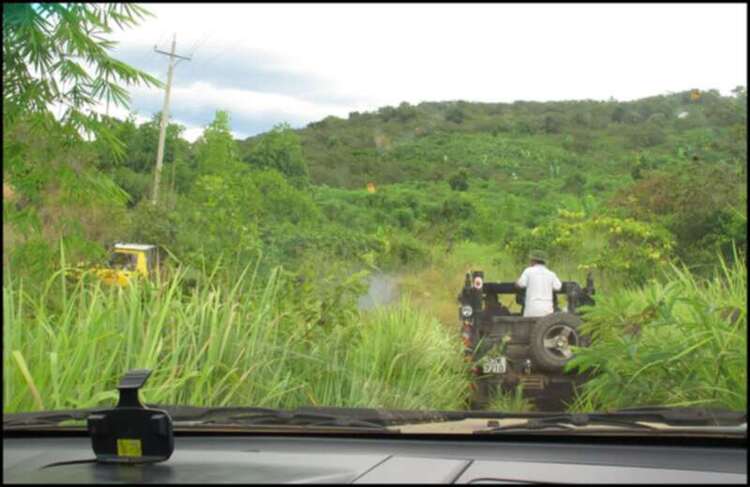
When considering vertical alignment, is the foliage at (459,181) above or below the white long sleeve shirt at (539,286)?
above

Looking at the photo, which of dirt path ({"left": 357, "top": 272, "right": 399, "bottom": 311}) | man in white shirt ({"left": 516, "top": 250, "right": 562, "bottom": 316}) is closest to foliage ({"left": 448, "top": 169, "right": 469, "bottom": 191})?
man in white shirt ({"left": 516, "top": 250, "right": 562, "bottom": 316})

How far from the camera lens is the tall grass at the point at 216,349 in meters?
3.95

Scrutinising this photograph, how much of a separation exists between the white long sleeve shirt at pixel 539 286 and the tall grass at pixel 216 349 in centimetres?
47

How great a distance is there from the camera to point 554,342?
13.5 ft

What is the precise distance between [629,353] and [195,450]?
1.71 meters

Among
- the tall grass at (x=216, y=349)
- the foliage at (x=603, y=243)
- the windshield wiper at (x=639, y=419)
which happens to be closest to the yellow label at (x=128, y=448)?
the windshield wiper at (x=639, y=419)

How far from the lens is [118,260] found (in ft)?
15.0

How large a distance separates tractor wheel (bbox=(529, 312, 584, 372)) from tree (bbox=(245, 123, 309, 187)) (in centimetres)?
120

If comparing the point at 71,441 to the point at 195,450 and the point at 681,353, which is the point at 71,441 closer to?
the point at 195,450

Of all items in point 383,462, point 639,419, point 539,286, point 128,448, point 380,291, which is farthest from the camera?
point 380,291

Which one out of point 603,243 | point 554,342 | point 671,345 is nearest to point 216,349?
point 554,342

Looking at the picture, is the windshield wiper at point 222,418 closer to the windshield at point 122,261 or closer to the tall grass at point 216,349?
the tall grass at point 216,349

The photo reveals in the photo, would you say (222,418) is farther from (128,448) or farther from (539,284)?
(539,284)

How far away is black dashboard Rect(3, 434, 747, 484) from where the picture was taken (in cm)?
231
